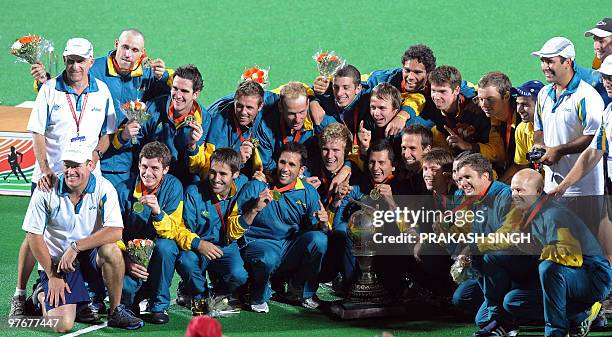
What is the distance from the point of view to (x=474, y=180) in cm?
862

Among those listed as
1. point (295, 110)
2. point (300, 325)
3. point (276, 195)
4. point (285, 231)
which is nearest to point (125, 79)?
point (295, 110)

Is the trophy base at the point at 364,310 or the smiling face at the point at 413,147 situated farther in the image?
the smiling face at the point at 413,147

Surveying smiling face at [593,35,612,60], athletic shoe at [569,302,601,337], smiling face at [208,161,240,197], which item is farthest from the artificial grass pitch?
smiling face at [593,35,612,60]

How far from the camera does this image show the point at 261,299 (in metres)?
9.25

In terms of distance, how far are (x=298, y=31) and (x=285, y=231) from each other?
8.12m

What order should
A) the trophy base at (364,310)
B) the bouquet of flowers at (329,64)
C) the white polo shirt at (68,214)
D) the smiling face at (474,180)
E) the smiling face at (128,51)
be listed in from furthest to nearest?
the bouquet of flowers at (329,64), the smiling face at (128,51), the trophy base at (364,310), the white polo shirt at (68,214), the smiling face at (474,180)

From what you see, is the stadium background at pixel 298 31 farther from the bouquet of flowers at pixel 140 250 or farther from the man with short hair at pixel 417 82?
the bouquet of flowers at pixel 140 250

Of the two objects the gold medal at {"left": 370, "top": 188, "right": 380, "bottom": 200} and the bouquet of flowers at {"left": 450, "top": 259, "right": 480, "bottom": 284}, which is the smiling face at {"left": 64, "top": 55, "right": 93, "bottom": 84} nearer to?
the gold medal at {"left": 370, "top": 188, "right": 380, "bottom": 200}

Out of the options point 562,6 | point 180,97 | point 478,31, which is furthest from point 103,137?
point 562,6

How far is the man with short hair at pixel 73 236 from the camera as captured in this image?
868 cm

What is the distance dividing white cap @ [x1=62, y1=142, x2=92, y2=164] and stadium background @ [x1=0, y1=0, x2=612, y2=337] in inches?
254

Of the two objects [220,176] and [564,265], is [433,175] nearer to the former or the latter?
[564,265]

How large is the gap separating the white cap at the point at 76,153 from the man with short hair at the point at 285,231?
118 cm

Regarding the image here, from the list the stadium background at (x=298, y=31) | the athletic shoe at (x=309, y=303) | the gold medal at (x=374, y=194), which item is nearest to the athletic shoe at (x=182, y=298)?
the athletic shoe at (x=309, y=303)
